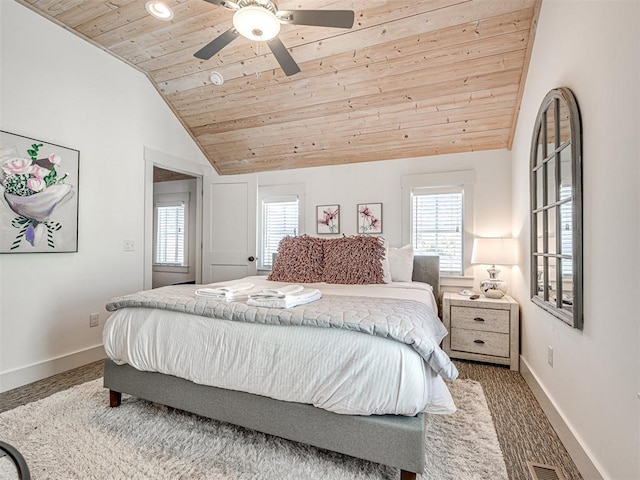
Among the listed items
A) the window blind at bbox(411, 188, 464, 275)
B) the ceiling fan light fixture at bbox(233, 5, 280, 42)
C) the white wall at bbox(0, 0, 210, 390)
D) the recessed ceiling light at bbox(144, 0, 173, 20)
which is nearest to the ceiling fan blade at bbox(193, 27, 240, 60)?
the ceiling fan light fixture at bbox(233, 5, 280, 42)

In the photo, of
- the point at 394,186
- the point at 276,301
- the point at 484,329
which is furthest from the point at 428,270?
the point at 276,301

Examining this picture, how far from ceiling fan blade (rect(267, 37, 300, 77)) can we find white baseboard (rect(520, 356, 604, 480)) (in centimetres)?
273

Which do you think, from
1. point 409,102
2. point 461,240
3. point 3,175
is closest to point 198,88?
point 3,175

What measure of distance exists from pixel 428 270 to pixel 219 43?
2807 mm

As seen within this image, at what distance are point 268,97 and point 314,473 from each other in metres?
3.32

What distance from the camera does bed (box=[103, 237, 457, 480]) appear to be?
56.3 inches

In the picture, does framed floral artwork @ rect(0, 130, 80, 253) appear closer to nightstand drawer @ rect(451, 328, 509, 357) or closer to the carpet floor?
the carpet floor

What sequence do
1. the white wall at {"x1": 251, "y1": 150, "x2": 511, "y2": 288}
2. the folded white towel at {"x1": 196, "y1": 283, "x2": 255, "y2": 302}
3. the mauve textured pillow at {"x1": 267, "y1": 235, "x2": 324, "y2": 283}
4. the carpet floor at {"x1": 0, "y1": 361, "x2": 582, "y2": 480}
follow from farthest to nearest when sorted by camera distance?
the white wall at {"x1": 251, "y1": 150, "x2": 511, "y2": 288}
the mauve textured pillow at {"x1": 267, "y1": 235, "x2": 324, "y2": 283}
the folded white towel at {"x1": 196, "y1": 283, "x2": 255, "y2": 302}
the carpet floor at {"x1": 0, "y1": 361, "x2": 582, "y2": 480}


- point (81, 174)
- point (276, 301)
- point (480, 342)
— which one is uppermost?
point (81, 174)

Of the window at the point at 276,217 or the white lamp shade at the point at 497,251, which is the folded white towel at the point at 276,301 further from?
the window at the point at 276,217

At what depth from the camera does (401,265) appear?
3.37m

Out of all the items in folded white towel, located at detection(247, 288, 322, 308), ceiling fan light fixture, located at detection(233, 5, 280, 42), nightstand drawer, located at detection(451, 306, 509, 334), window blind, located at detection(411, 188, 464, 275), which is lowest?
nightstand drawer, located at detection(451, 306, 509, 334)

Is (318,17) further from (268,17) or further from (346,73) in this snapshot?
(346,73)

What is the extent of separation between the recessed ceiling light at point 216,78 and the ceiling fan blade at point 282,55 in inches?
53.8
